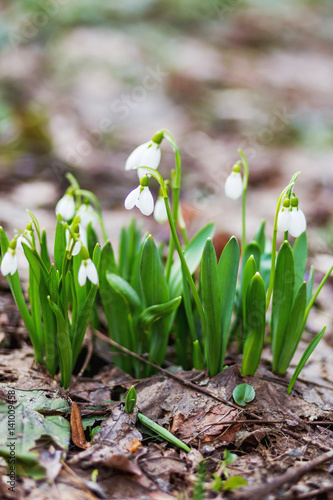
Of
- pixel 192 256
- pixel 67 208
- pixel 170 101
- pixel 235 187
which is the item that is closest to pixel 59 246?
pixel 67 208

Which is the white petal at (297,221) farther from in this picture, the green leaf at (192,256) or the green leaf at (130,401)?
the green leaf at (130,401)

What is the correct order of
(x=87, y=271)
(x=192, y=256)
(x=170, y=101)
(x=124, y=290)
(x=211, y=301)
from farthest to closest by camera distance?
(x=170, y=101) < (x=192, y=256) < (x=124, y=290) < (x=211, y=301) < (x=87, y=271)

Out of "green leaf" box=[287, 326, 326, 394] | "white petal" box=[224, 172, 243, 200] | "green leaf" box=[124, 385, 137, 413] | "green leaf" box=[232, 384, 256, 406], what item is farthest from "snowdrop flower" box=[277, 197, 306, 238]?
"green leaf" box=[124, 385, 137, 413]

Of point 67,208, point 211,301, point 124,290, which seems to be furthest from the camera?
point 67,208

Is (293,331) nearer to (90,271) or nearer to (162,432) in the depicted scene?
(162,432)

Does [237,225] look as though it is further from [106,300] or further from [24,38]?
[24,38]

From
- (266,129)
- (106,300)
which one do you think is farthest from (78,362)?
(266,129)

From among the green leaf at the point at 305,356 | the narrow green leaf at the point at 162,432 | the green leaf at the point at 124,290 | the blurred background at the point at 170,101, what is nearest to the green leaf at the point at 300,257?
the green leaf at the point at 305,356
